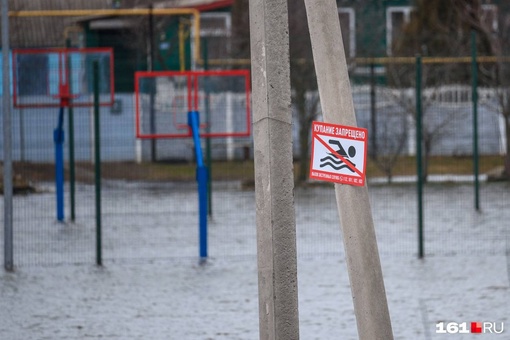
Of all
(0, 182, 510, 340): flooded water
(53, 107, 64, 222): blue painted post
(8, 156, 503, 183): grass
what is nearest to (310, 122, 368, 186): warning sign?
(0, 182, 510, 340): flooded water

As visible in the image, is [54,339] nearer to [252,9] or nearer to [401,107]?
[252,9]

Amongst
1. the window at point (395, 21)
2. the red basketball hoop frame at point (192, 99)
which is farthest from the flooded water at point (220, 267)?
the window at point (395, 21)

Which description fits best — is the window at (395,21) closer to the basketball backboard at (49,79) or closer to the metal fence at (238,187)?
the metal fence at (238,187)

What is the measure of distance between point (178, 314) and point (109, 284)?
2.04 meters

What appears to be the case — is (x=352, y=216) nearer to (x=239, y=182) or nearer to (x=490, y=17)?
(x=239, y=182)

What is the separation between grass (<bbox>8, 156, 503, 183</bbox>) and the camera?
1631cm

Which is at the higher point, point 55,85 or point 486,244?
point 55,85

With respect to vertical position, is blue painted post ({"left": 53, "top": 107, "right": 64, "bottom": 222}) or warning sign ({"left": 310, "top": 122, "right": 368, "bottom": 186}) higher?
warning sign ({"left": 310, "top": 122, "right": 368, "bottom": 186})

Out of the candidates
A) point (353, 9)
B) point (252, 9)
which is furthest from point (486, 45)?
point (252, 9)

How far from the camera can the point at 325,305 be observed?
9.80 meters

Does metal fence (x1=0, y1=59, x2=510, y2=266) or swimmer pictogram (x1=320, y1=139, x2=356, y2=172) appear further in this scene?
metal fence (x1=0, y1=59, x2=510, y2=266)

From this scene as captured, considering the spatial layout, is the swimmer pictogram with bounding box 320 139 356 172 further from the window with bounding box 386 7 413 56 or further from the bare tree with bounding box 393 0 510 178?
the window with bounding box 386 7 413 56

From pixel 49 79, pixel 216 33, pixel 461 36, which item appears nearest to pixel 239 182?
pixel 49 79

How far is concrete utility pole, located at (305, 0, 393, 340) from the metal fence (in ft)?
25.9
